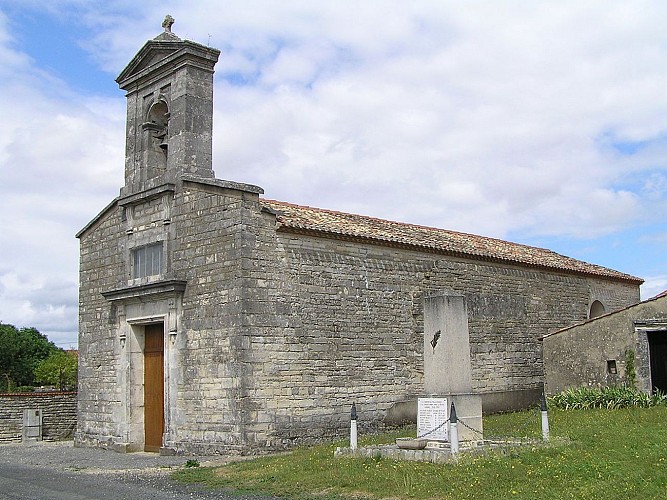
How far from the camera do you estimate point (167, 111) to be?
17.2 m

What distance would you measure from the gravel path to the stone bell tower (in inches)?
230

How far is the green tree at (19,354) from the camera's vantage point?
148 ft

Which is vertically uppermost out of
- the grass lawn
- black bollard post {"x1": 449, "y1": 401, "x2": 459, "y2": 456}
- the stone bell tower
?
the stone bell tower

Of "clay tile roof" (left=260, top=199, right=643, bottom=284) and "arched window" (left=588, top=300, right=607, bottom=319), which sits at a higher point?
"clay tile roof" (left=260, top=199, right=643, bottom=284)

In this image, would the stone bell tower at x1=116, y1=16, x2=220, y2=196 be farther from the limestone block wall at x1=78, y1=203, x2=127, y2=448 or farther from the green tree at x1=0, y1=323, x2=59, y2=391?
the green tree at x1=0, y1=323, x2=59, y2=391

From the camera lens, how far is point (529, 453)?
1071 cm

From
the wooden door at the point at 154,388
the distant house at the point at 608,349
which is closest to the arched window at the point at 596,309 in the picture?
the distant house at the point at 608,349

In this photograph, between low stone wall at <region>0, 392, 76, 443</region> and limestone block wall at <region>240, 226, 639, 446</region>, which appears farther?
low stone wall at <region>0, 392, 76, 443</region>

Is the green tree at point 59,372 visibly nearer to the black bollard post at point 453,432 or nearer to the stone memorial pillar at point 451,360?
the stone memorial pillar at point 451,360

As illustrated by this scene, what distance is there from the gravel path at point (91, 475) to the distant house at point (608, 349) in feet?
30.2

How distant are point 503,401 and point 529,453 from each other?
9.09 meters

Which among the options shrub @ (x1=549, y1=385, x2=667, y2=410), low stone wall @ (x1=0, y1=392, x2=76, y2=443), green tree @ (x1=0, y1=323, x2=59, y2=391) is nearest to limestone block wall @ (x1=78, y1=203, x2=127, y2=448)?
low stone wall @ (x1=0, y1=392, x2=76, y2=443)

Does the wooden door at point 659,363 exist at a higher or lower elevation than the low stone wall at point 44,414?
higher

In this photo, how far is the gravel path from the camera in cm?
1048
